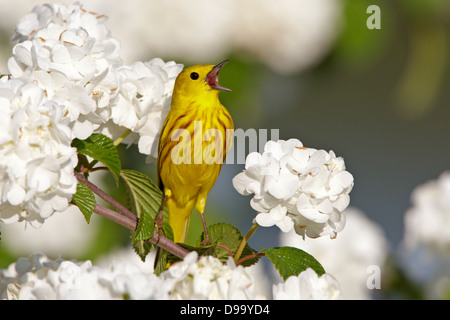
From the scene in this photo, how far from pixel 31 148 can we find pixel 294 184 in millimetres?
669

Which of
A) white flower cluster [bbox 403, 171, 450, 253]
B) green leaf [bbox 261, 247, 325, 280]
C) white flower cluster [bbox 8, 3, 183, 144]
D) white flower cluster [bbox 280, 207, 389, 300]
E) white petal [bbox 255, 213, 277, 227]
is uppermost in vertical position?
white flower cluster [bbox 8, 3, 183, 144]

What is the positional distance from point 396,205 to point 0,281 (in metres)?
4.58

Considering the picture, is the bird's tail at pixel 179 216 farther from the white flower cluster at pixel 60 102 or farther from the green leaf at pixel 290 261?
the green leaf at pixel 290 261

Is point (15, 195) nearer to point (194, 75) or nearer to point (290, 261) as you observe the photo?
point (290, 261)

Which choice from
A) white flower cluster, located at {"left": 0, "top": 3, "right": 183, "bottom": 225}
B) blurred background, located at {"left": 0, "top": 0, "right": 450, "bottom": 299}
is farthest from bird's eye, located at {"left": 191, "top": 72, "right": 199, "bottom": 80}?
white flower cluster, located at {"left": 0, "top": 3, "right": 183, "bottom": 225}

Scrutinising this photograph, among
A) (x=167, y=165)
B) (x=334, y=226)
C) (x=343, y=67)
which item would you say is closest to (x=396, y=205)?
(x=343, y=67)

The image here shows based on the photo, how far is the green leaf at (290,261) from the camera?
181 centimetres

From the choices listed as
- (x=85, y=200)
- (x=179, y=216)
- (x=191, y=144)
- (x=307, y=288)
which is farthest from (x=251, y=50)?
(x=307, y=288)

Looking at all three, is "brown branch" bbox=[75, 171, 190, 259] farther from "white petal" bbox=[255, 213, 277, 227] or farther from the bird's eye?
the bird's eye

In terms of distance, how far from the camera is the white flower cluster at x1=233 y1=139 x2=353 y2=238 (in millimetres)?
1775

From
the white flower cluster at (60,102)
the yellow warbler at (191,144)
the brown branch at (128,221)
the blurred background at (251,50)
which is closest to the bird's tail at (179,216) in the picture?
the yellow warbler at (191,144)

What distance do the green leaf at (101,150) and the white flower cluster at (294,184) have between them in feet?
1.07

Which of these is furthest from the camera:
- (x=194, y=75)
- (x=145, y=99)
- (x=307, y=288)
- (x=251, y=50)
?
(x=251, y=50)

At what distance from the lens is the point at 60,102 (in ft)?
5.74
